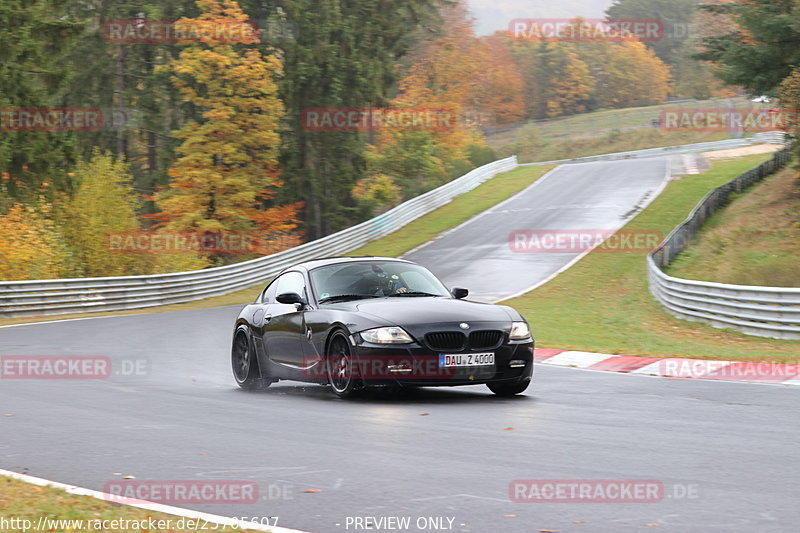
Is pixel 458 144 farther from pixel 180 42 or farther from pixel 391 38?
pixel 180 42

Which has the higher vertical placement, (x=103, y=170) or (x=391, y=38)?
(x=391, y=38)

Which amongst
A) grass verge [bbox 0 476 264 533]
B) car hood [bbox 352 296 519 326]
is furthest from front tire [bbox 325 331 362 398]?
grass verge [bbox 0 476 264 533]

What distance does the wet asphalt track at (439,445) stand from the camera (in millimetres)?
6008

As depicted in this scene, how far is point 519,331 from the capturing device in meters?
11.4

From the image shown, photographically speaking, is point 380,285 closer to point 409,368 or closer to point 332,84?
point 409,368

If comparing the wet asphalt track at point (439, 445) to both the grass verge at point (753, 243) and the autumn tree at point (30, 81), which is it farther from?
the autumn tree at point (30, 81)

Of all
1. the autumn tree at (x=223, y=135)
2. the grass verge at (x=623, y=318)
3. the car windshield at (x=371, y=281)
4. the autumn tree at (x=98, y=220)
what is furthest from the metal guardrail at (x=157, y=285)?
the car windshield at (x=371, y=281)

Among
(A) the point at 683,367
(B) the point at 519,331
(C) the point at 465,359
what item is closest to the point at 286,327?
(C) the point at 465,359

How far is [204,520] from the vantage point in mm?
5828

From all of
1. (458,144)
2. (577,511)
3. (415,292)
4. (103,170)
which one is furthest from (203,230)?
(577,511)

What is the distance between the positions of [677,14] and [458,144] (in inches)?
3706

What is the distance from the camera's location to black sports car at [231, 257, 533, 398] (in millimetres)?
10828

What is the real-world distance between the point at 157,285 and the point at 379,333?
24.4 m

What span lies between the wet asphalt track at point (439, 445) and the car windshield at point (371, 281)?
1156mm
